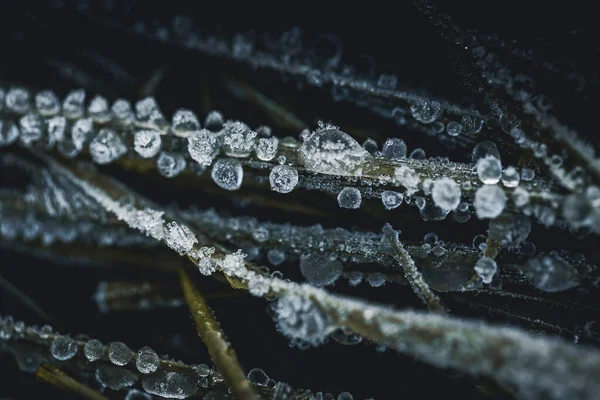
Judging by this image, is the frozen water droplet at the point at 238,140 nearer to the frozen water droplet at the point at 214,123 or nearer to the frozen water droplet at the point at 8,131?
the frozen water droplet at the point at 214,123

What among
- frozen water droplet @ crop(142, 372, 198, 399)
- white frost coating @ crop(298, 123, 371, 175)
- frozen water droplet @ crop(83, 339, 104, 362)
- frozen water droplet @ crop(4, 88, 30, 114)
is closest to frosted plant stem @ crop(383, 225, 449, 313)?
white frost coating @ crop(298, 123, 371, 175)

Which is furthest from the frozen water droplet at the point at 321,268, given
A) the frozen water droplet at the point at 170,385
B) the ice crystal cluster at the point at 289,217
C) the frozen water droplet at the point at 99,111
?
the frozen water droplet at the point at 99,111

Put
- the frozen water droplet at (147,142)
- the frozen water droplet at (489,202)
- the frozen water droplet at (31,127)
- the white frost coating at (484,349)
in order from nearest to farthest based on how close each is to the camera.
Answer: the white frost coating at (484,349) < the frozen water droplet at (489,202) < the frozen water droplet at (147,142) < the frozen water droplet at (31,127)

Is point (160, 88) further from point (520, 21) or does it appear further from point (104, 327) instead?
point (520, 21)

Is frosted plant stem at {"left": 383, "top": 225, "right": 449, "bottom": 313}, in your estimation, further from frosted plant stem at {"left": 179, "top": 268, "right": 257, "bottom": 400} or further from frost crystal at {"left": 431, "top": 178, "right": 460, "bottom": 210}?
frosted plant stem at {"left": 179, "top": 268, "right": 257, "bottom": 400}

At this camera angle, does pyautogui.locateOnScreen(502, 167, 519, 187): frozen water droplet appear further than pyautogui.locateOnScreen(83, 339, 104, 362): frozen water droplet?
No

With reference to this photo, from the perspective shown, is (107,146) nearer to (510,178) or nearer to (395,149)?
(395,149)

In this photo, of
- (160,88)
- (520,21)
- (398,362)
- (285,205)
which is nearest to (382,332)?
(398,362)
